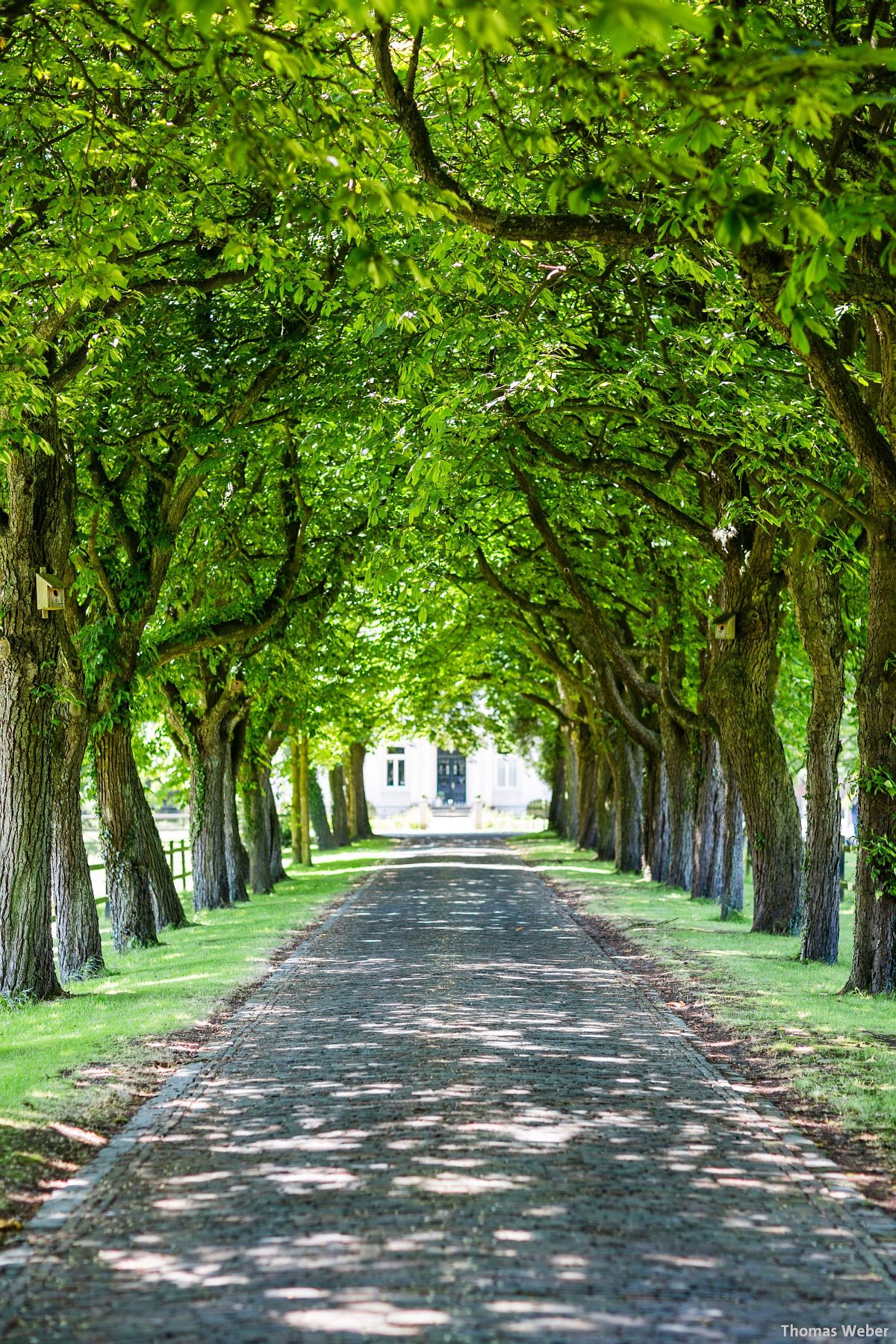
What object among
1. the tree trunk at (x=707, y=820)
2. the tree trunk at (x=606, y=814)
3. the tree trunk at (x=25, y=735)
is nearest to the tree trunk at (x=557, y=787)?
the tree trunk at (x=606, y=814)

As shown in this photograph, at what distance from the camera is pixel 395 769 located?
3711 inches

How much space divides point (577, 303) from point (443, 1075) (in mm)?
9061

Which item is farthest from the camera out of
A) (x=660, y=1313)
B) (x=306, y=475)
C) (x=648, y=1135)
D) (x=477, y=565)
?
(x=477, y=565)

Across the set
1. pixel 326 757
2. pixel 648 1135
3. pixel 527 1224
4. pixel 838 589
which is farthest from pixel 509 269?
pixel 326 757

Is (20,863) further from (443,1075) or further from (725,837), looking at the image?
(725,837)

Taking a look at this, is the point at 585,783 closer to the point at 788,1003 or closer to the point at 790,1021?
the point at 788,1003

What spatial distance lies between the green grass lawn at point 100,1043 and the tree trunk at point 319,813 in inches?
960

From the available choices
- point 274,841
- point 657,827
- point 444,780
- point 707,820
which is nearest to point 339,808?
point 274,841

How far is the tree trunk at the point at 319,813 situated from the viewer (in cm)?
4426

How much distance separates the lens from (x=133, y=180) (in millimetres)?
11984

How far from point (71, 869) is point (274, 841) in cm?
1675

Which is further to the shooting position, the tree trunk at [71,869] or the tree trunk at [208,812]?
the tree trunk at [208,812]

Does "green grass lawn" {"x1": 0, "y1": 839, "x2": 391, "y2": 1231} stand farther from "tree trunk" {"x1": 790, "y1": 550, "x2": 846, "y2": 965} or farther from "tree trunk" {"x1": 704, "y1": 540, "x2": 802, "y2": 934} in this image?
"tree trunk" {"x1": 704, "y1": 540, "x2": 802, "y2": 934}

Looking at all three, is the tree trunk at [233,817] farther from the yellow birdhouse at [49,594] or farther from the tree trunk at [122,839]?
the yellow birdhouse at [49,594]
